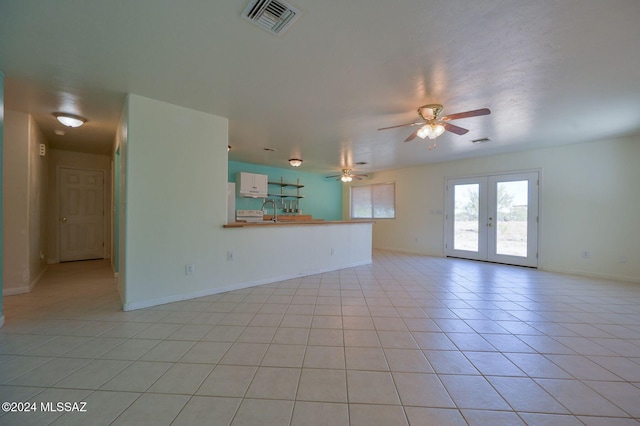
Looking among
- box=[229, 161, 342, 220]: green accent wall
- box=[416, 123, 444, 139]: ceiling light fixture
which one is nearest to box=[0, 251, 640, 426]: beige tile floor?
box=[416, 123, 444, 139]: ceiling light fixture

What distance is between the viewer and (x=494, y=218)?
19.2ft

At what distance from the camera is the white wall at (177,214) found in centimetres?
292

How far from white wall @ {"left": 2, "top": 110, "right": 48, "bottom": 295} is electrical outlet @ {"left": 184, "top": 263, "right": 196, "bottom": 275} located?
239 cm

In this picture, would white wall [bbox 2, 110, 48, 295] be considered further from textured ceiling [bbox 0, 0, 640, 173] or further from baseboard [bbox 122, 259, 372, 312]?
baseboard [bbox 122, 259, 372, 312]

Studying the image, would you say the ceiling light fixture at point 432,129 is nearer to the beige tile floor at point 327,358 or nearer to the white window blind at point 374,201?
the beige tile floor at point 327,358

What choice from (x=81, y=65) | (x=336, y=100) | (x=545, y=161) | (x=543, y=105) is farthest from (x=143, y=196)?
(x=545, y=161)

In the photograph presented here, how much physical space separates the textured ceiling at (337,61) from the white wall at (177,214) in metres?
0.36

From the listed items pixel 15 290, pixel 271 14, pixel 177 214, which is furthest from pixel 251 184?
pixel 271 14

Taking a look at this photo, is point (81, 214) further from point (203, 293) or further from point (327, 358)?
point (327, 358)

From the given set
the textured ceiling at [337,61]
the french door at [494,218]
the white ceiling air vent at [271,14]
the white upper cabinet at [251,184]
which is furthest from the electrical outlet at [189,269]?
the french door at [494,218]

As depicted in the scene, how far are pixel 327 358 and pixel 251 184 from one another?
16.1 feet

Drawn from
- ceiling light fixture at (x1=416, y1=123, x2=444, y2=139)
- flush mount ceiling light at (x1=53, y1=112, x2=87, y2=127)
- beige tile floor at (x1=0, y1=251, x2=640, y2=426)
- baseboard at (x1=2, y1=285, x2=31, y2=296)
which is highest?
flush mount ceiling light at (x1=53, y1=112, x2=87, y2=127)

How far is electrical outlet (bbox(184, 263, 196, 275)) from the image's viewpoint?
10.8ft

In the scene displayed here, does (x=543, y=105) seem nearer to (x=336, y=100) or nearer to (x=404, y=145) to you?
(x=404, y=145)
